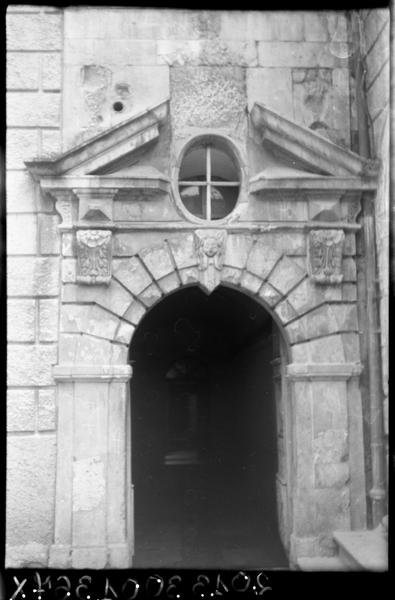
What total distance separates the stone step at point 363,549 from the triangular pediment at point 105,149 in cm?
363

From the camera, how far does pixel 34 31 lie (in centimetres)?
623

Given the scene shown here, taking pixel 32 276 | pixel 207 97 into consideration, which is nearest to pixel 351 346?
pixel 207 97

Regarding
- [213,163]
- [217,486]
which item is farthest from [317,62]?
[217,486]

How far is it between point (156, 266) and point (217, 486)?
5.34 m

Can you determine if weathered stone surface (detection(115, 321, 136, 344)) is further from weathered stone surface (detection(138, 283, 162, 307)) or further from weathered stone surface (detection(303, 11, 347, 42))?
weathered stone surface (detection(303, 11, 347, 42))

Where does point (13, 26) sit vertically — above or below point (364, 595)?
above

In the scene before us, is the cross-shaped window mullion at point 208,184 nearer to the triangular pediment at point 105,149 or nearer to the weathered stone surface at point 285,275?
the triangular pediment at point 105,149

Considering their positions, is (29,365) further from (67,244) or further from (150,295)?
(150,295)

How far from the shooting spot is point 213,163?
636cm

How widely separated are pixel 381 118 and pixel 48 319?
3.45 meters

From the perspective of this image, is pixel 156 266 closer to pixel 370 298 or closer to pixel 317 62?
pixel 370 298

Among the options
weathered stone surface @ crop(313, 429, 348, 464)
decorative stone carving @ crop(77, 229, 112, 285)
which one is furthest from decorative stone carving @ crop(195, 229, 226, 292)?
weathered stone surface @ crop(313, 429, 348, 464)

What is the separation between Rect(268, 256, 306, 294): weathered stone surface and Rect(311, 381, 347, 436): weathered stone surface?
3.03ft

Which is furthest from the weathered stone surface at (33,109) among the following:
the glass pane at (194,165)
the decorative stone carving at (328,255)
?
the decorative stone carving at (328,255)
